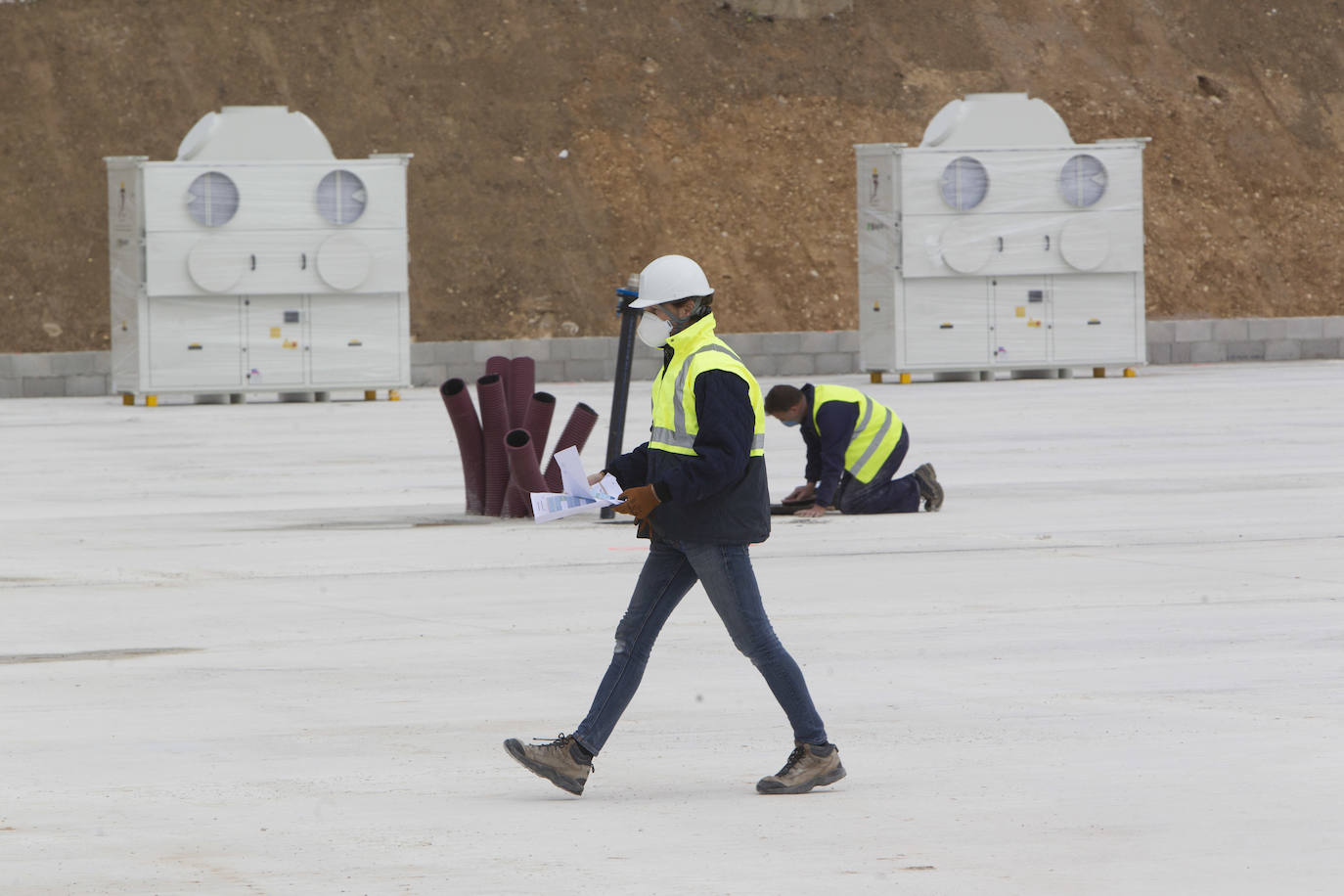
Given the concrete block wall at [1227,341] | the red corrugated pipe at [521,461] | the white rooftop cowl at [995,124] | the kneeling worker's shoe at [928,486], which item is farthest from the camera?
the concrete block wall at [1227,341]

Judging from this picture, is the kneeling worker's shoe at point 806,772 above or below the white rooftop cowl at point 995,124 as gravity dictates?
below

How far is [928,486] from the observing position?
15.6 metres

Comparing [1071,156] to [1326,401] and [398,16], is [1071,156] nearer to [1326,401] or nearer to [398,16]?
[1326,401]

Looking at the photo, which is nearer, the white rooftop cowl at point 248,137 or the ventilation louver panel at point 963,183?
the white rooftop cowl at point 248,137

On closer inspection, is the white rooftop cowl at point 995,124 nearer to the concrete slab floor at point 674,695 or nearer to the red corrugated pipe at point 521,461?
the concrete slab floor at point 674,695

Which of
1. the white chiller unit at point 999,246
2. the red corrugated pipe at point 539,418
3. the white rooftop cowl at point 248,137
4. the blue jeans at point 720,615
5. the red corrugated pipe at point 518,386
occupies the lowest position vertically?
the blue jeans at point 720,615

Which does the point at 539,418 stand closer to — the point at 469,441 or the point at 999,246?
the point at 469,441

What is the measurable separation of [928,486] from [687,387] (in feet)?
28.7

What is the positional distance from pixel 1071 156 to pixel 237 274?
1259cm

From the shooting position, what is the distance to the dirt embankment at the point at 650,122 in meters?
38.2

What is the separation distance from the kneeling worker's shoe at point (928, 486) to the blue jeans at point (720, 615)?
27.8 ft

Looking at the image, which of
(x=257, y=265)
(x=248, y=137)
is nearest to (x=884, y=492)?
(x=257, y=265)

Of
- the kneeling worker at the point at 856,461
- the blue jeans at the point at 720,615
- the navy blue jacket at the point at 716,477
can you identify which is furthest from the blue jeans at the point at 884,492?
the navy blue jacket at the point at 716,477

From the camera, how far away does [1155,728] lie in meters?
7.88
